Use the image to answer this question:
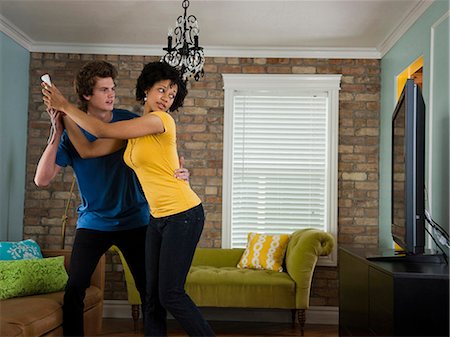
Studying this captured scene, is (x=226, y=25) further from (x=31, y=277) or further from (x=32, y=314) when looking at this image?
(x=32, y=314)

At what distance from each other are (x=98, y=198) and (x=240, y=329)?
281 centimetres

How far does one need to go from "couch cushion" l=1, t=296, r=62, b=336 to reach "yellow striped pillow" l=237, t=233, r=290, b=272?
2266 millimetres

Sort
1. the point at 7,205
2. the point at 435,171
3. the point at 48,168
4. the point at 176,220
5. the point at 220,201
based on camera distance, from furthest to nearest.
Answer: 1. the point at 220,201
2. the point at 7,205
3. the point at 435,171
4. the point at 48,168
5. the point at 176,220

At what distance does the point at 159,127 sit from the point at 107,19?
283cm

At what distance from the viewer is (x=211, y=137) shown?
6.11 metres

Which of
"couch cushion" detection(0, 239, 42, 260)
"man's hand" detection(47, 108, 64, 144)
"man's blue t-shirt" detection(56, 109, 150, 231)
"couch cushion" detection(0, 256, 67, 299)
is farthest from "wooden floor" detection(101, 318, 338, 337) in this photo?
"man's hand" detection(47, 108, 64, 144)

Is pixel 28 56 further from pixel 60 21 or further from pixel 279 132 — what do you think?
pixel 279 132

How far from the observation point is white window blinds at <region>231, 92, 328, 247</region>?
608 cm

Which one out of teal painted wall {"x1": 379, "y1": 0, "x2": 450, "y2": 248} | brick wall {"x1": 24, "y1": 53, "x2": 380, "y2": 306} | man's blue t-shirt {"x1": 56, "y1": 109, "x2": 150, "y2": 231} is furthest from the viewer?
brick wall {"x1": 24, "y1": 53, "x2": 380, "y2": 306}

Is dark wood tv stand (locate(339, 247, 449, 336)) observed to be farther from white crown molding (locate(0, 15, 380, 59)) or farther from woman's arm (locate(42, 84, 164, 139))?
white crown molding (locate(0, 15, 380, 59))

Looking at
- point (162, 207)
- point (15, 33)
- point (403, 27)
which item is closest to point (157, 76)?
point (162, 207)

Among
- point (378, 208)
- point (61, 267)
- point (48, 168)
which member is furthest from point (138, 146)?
point (378, 208)

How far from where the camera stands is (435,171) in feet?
13.7

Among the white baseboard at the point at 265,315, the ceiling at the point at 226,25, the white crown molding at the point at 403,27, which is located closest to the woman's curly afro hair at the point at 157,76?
the ceiling at the point at 226,25
